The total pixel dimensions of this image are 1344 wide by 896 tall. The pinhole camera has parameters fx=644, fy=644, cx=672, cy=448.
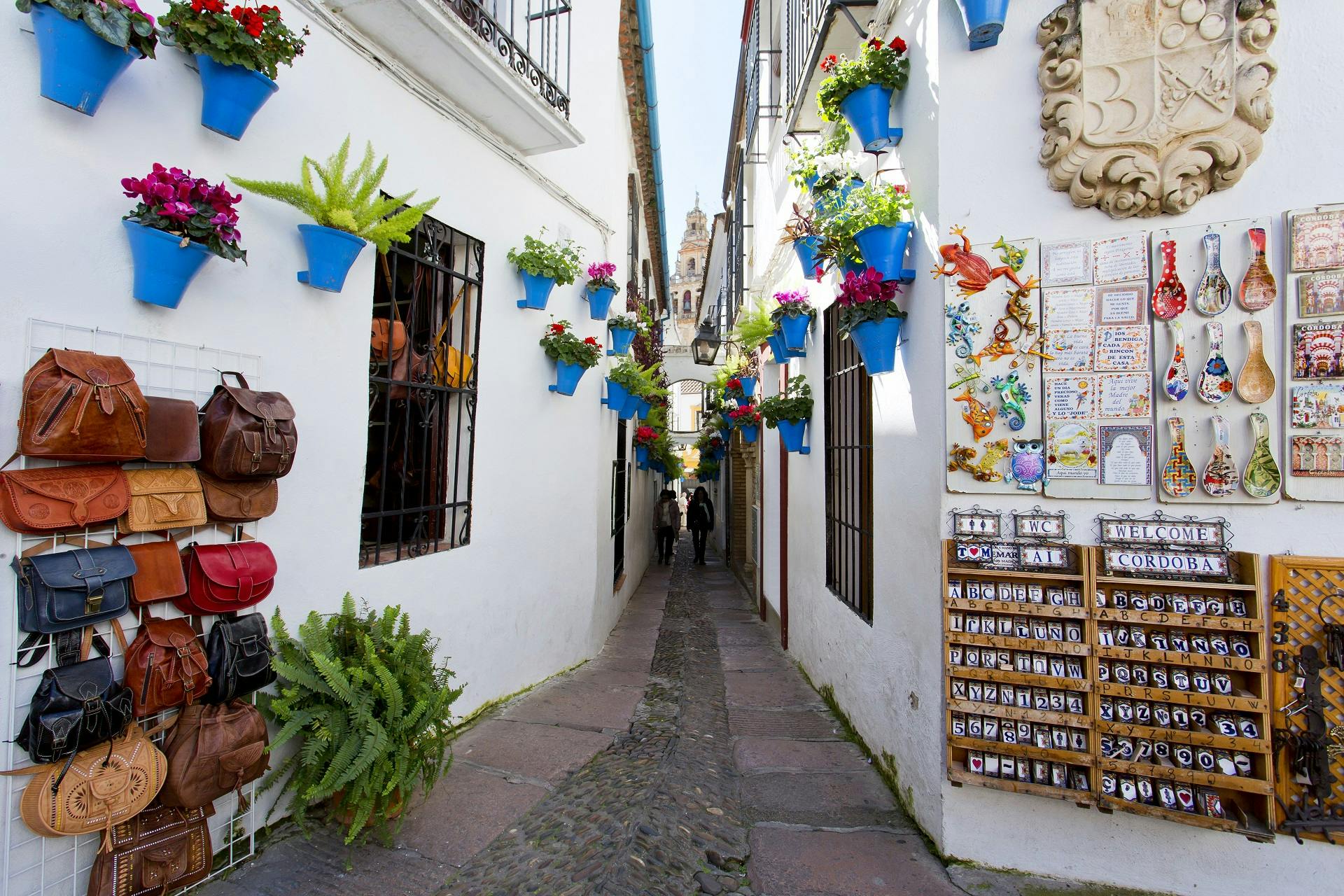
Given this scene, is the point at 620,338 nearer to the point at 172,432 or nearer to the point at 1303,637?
the point at 172,432

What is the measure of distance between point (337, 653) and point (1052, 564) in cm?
337

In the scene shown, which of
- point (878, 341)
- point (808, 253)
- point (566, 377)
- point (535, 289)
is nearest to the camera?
point (878, 341)

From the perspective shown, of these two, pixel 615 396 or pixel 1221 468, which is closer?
pixel 1221 468

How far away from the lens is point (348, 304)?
3.46m

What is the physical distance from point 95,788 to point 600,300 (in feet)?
16.0

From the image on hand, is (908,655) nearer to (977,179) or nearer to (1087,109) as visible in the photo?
(977,179)

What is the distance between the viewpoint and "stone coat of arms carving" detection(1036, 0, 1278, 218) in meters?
2.79

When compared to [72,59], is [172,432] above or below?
below

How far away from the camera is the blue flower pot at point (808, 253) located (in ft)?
13.2

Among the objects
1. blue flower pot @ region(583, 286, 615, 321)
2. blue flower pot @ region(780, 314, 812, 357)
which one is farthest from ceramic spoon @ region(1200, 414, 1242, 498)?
blue flower pot @ region(583, 286, 615, 321)

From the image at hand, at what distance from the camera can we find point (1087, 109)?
2932 mm

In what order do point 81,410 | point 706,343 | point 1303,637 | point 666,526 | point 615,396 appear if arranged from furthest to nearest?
point 666,526, point 706,343, point 615,396, point 1303,637, point 81,410

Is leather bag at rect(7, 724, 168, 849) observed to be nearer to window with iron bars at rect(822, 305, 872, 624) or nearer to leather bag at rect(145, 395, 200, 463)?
leather bag at rect(145, 395, 200, 463)

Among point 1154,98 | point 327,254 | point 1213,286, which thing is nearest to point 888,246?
point 1154,98
